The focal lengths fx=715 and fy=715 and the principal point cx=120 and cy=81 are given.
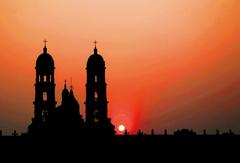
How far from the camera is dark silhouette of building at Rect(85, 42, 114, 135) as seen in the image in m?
83.6

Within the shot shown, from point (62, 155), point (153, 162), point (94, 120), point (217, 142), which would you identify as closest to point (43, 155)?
point (62, 155)

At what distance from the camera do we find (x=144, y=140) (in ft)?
330

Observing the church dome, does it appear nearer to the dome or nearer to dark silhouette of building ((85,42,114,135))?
dark silhouette of building ((85,42,114,135))

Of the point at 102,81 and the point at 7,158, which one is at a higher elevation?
the point at 102,81

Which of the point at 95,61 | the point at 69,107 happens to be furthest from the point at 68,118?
the point at 95,61

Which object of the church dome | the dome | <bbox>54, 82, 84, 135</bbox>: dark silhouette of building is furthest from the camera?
<bbox>54, 82, 84, 135</bbox>: dark silhouette of building

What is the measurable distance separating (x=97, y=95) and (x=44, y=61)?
25.7 ft

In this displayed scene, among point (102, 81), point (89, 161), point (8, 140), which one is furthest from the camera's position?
point (8, 140)

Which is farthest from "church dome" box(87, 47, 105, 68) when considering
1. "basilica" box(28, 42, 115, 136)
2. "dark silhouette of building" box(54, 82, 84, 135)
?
"dark silhouette of building" box(54, 82, 84, 135)

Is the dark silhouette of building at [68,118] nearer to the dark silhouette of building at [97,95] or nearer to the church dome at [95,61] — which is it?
the dark silhouette of building at [97,95]

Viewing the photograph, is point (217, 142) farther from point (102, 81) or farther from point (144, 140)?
point (102, 81)

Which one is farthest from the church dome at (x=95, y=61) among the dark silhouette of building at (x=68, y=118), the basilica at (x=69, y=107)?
the dark silhouette of building at (x=68, y=118)

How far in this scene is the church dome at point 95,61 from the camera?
83.3m

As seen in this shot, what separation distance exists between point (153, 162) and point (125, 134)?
19.6ft
